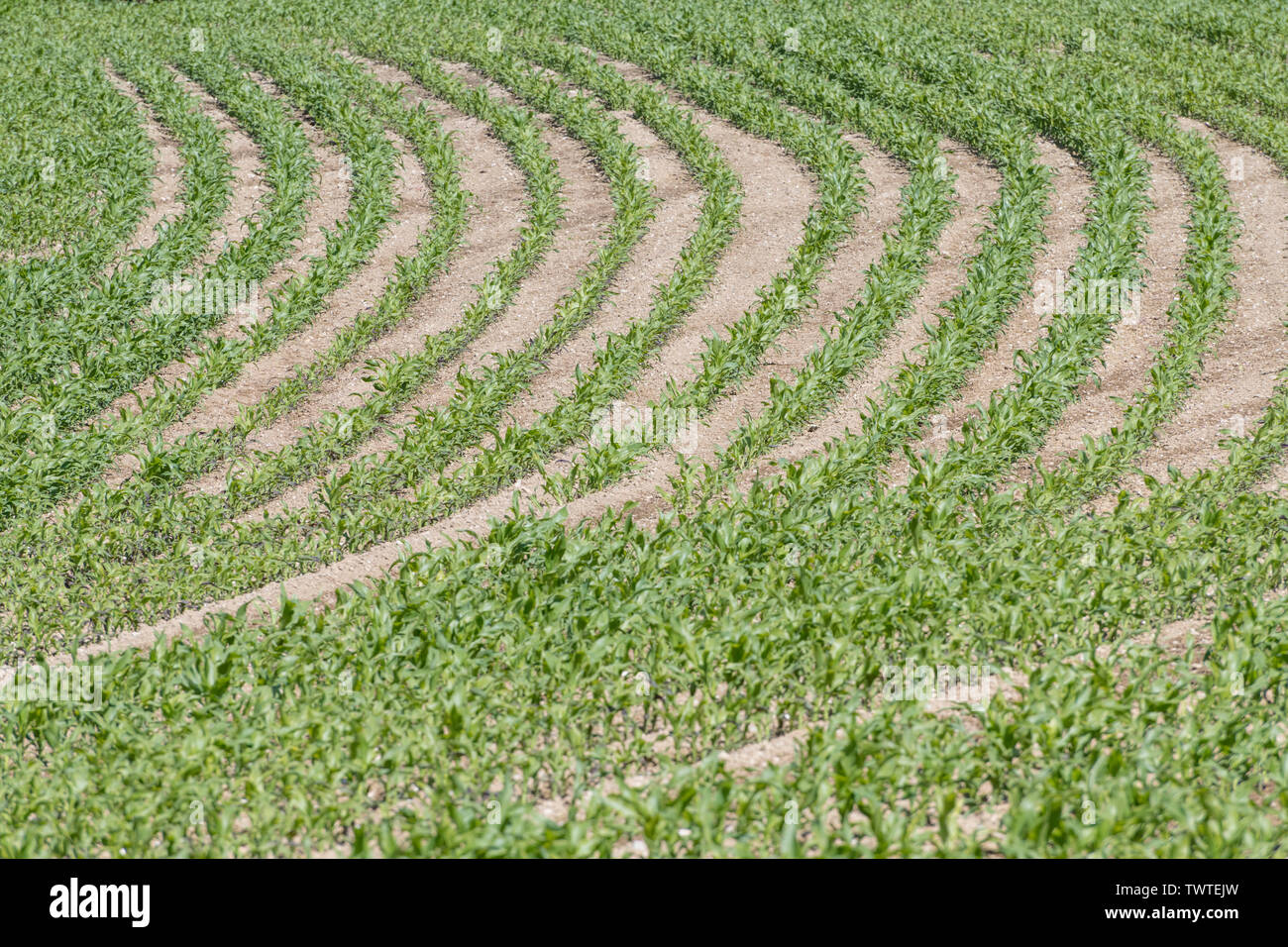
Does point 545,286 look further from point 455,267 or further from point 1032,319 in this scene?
point 1032,319

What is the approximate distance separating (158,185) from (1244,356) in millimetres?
13329

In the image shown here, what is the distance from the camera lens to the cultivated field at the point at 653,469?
573 cm

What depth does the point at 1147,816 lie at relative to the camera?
5176mm

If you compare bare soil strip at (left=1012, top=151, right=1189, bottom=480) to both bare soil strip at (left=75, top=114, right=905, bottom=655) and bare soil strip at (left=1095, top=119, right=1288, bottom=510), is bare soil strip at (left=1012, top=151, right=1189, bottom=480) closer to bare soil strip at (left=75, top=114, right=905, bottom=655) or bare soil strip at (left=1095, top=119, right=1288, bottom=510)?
bare soil strip at (left=1095, top=119, right=1288, bottom=510)

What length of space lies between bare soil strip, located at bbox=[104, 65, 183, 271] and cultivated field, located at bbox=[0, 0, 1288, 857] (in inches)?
4.2

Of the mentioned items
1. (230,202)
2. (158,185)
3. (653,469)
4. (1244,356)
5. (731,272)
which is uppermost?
(158,185)

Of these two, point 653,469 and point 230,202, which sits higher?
point 230,202

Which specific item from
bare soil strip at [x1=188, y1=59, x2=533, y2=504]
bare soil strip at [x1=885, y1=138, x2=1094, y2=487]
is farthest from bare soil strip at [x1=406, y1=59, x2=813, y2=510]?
bare soil strip at [x1=885, y1=138, x2=1094, y2=487]

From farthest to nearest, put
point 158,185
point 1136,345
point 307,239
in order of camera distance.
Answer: point 158,185 → point 307,239 → point 1136,345

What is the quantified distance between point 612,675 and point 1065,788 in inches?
89.9

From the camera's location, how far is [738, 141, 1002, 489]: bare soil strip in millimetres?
10008

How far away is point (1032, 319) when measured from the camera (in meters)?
12.1

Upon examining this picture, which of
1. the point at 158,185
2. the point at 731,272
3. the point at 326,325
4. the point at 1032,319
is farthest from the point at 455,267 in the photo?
the point at 1032,319
